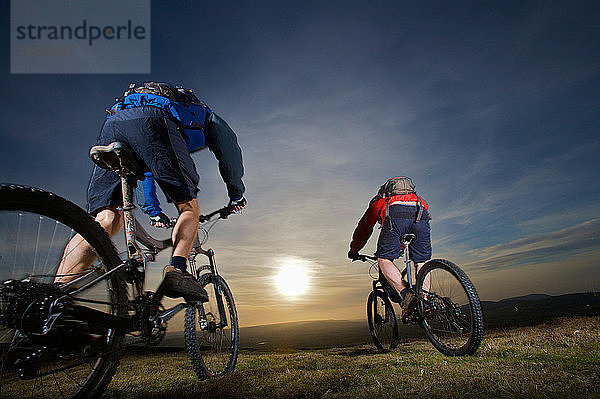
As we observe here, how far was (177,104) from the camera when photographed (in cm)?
345

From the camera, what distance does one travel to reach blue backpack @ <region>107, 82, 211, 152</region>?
10.8 ft

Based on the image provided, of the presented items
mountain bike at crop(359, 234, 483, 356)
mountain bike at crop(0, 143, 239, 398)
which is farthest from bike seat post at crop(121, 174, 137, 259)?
mountain bike at crop(359, 234, 483, 356)

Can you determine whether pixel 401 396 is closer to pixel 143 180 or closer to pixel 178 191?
pixel 178 191

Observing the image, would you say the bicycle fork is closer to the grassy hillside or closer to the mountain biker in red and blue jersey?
the grassy hillside

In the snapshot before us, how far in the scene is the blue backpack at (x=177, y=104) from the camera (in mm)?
3291

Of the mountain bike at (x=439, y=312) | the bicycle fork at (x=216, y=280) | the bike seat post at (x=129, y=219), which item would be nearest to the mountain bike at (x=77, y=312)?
the bike seat post at (x=129, y=219)

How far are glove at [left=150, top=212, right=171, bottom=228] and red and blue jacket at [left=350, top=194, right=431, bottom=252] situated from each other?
12.5 ft

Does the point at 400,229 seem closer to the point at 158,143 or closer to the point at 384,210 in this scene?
the point at 384,210

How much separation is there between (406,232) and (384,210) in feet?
1.80

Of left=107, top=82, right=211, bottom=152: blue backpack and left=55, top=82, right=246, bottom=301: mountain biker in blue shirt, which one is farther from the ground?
left=107, top=82, right=211, bottom=152: blue backpack

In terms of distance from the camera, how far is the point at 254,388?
329cm

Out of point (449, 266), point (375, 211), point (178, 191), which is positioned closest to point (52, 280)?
point (178, 191)

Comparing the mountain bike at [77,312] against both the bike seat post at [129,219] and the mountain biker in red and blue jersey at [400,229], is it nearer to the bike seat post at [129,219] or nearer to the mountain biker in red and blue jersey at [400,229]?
the bike seat post at [129,219]

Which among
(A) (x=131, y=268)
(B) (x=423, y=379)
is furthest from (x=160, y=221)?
(B) (x=423, y=379)
